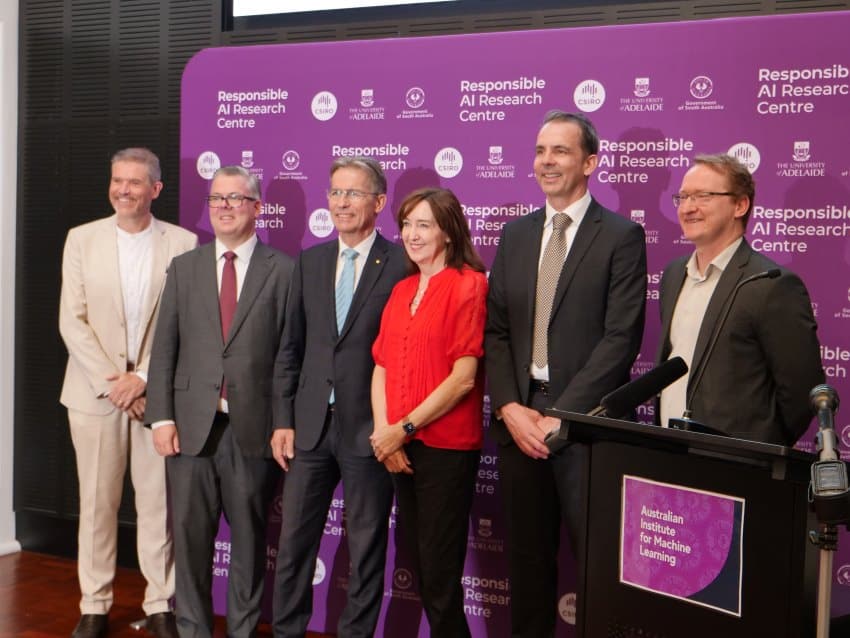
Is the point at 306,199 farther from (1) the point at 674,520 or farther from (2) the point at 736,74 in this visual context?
(1) the point at 674,520

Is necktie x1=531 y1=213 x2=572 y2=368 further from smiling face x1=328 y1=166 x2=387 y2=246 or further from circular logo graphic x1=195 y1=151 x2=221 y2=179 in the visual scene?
circular logo graphic x1=195 y1=151 x2=221 y2=179

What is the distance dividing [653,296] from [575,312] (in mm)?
738


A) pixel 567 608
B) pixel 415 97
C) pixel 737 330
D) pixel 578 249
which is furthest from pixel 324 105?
pixel 567 608


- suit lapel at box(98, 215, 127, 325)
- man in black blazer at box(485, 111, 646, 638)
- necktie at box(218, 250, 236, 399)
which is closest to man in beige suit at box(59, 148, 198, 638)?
suit lapel at box(98, 215, 127, 325)

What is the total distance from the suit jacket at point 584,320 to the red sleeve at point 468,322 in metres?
0.06

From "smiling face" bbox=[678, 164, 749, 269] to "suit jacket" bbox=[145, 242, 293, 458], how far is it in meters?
1.65

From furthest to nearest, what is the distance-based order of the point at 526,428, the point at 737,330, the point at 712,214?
the point at 526,428
the point at 712,214
the point at 737,330

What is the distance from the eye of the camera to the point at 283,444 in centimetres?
377

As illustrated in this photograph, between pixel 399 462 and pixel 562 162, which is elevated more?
pixel 562 162

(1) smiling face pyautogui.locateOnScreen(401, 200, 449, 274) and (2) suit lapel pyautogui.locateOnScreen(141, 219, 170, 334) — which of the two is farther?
(2) suit lapel pyautogui.locateOnScreen(141, 219, 170, 334)

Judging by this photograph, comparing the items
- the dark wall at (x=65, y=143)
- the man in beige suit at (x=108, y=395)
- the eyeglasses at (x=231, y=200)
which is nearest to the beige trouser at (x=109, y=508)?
the man in beige suit at (x=108, y=395)

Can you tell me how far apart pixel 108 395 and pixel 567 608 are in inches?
84.4

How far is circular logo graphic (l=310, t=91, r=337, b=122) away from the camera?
14.3 ft

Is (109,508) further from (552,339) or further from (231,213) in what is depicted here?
(552,339)
